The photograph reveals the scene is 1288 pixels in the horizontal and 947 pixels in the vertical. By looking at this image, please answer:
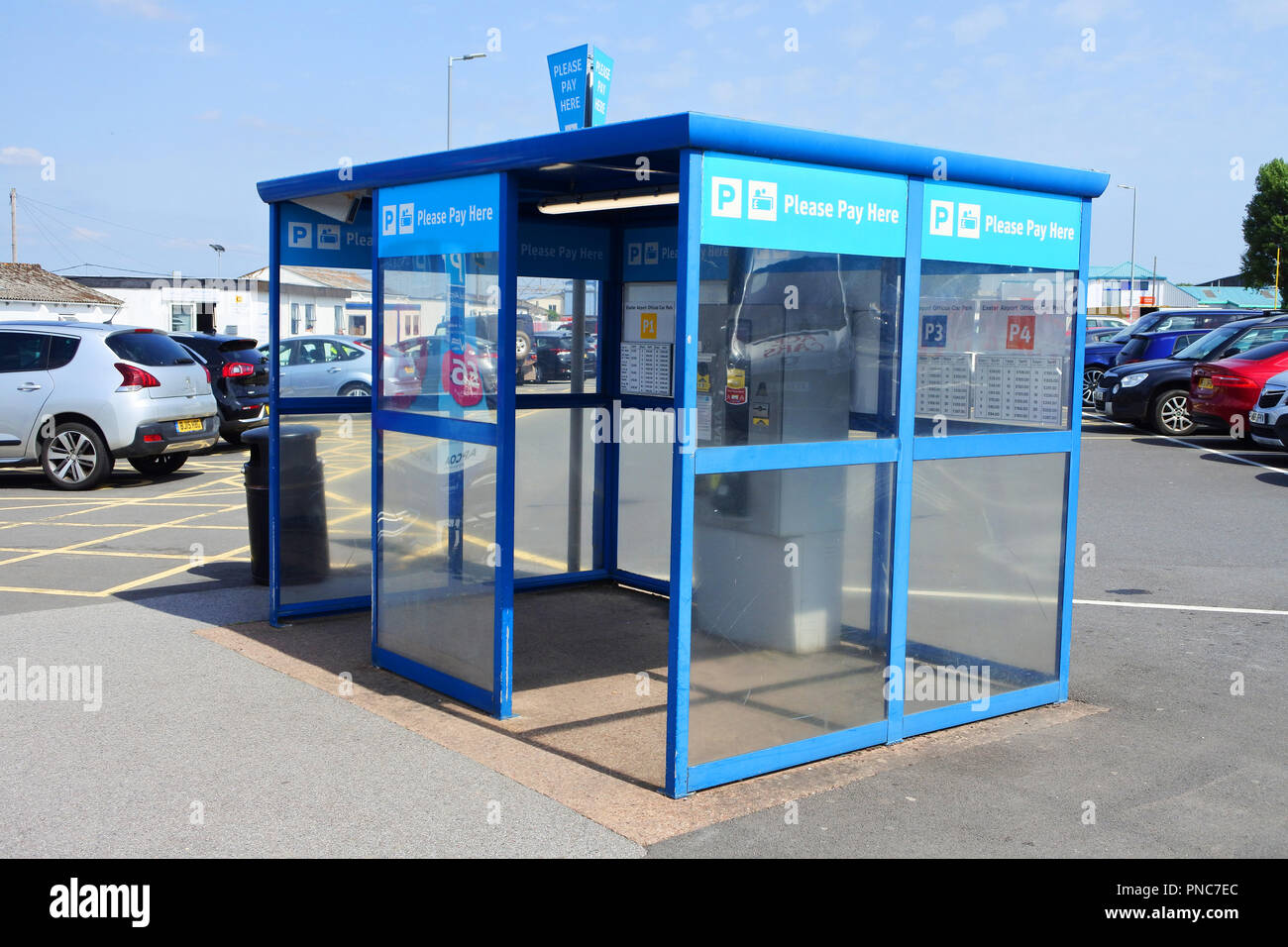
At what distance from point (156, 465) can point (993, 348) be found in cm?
1205

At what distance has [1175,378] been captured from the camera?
1877cm

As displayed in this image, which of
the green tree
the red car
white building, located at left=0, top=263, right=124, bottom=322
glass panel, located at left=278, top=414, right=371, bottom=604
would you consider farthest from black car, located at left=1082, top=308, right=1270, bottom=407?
the green tree

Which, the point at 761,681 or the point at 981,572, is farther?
the point at 981,572

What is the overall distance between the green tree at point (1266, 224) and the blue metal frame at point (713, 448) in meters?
69.0

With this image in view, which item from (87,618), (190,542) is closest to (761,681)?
(87,618)

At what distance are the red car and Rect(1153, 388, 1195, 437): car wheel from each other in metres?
1.36

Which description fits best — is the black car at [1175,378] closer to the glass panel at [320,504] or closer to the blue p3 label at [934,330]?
the blue p3 label at [934,330]

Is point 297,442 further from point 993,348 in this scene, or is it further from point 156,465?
point 156,465

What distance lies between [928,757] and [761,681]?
0.91 meters

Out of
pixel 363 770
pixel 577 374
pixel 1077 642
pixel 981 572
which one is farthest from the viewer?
pixel 577 374
